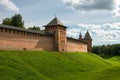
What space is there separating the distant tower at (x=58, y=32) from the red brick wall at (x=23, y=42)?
128 centimetres

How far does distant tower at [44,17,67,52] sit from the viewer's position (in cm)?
4427

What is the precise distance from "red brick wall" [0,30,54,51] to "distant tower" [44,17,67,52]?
1.28m

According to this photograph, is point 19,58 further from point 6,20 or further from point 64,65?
point 6,20

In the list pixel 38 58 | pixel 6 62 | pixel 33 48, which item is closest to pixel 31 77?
pixel 6 62

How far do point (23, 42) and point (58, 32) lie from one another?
10.2 m

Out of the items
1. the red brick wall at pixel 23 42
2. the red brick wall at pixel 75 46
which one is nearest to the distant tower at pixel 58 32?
the red brick wall at pixel 23 42

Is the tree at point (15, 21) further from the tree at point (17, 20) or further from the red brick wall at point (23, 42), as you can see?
the red brick wall at point (23, 42)

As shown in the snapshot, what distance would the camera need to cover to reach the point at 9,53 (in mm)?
29875

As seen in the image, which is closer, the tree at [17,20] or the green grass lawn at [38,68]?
the green grass lawn at [38,68]

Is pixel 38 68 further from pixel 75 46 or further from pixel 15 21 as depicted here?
pixel 15 21

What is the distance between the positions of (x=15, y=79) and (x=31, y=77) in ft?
6.02

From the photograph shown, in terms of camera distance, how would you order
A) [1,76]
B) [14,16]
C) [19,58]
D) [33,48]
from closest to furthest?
[1,76]
[19,58]
[33,48]
[14,16]

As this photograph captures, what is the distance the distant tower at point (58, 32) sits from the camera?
44.3 meters

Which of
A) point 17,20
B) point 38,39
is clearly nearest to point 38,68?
point 38,39
